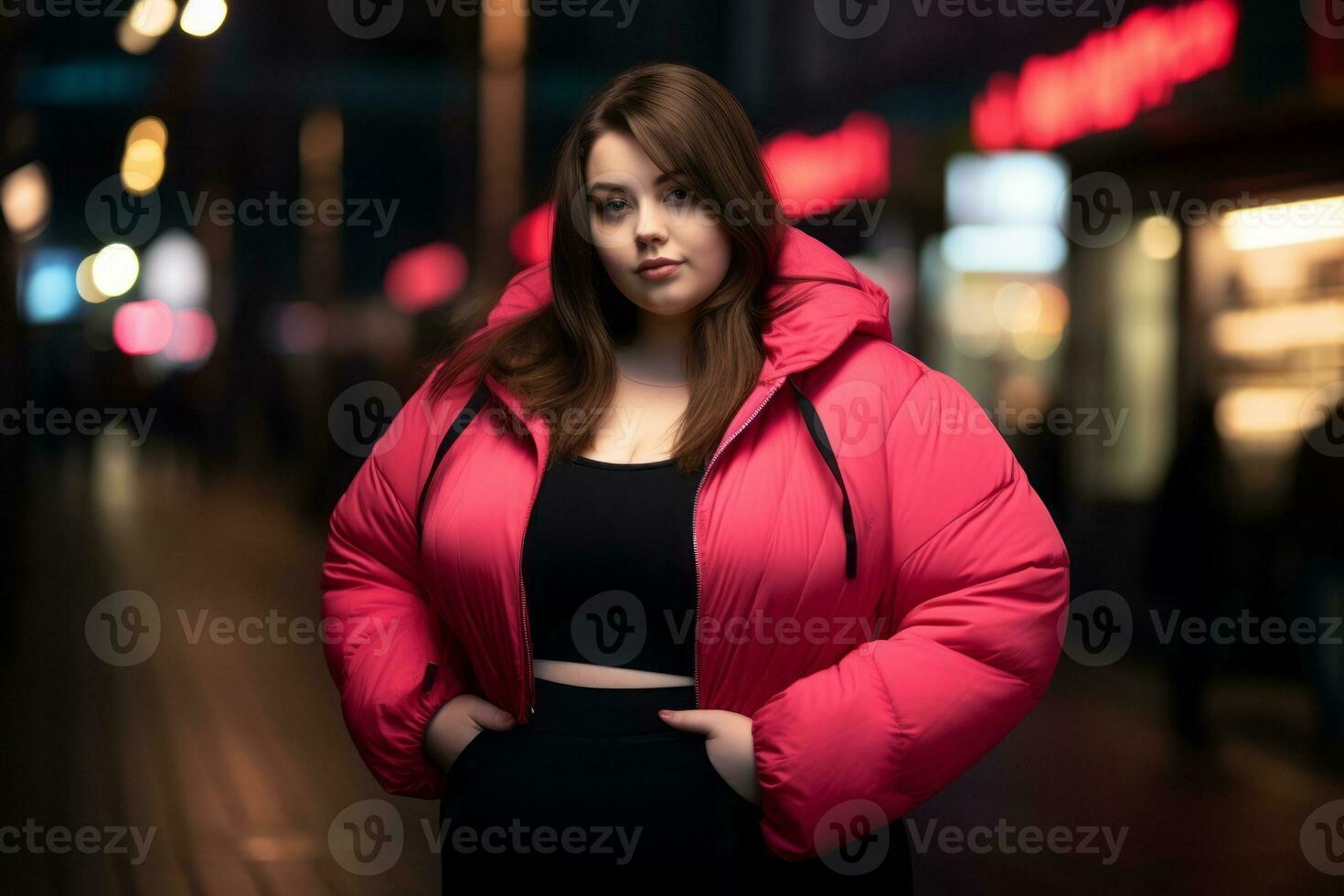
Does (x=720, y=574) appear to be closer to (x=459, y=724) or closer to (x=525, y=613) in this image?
(x=525, y=613)

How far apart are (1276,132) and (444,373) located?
6.32 meters

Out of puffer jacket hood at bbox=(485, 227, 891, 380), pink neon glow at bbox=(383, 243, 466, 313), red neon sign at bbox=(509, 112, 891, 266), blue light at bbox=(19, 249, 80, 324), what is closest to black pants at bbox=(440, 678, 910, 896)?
puffer jacket hood at bbox=(485, 227, 891, 380)

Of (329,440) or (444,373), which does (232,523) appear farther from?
(444,373)

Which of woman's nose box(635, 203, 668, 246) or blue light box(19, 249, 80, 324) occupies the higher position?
blue light box(19, 249, 80, 324)

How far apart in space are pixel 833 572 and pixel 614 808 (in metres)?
0.36

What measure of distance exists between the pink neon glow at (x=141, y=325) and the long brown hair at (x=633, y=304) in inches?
917

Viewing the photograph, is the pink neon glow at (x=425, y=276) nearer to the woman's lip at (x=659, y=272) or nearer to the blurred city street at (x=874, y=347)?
the blurred city street at (x=874, y=347)

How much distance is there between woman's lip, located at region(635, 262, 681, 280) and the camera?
1.59 meters

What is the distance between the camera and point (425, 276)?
59.6 ft

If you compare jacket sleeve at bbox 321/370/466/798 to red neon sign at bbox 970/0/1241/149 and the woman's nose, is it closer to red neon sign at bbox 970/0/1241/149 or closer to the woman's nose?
the woman's nose

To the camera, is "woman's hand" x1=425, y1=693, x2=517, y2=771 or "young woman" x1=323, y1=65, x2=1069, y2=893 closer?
"young woman" x1=323, y1=65, x2=1069, y2=893

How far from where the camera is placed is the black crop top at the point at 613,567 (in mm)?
1537

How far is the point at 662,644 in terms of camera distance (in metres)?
1.57

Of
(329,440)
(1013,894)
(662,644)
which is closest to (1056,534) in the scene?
(662,644)
